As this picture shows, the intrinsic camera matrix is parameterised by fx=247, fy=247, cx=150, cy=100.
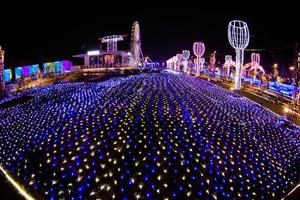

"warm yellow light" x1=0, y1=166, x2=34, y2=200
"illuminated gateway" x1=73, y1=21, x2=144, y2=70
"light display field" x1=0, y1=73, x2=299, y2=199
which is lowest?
"warm yellow light" x1=0, y1=166, x2=34, y2=200

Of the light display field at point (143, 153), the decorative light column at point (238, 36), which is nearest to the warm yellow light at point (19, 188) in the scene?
the light display field at point (143, 153)

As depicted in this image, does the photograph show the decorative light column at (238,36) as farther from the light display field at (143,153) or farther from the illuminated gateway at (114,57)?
the illuminated gateway at (114,57)

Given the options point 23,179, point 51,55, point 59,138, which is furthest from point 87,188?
point 51,55

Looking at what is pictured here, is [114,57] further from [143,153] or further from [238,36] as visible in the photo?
[143,153]

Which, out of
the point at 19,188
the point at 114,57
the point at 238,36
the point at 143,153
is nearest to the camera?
the point at 19,188

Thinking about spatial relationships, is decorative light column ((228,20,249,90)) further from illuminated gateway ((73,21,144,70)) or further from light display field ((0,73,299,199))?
illuminated gateway ((73,21,144,70))

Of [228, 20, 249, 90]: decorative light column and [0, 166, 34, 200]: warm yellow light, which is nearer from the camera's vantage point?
[0, 166, 34, 200]: warm yellow light

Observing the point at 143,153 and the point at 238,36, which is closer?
the point at 143,153

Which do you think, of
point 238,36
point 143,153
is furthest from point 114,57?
point 143,153

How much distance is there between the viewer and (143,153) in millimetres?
7449

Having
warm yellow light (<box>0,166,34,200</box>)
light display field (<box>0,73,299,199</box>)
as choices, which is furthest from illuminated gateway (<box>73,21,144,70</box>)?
warm yellow light (<box>0,166,34,200</box>)

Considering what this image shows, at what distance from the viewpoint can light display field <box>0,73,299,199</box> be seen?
263 inches

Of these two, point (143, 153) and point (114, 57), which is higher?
point (114, 57)

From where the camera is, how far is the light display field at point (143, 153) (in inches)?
263
